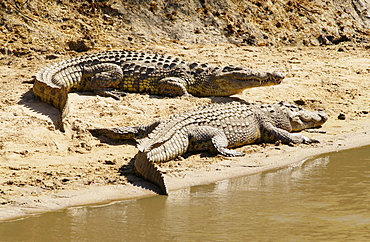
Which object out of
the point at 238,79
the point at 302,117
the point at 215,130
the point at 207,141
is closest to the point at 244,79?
the point at 238,79

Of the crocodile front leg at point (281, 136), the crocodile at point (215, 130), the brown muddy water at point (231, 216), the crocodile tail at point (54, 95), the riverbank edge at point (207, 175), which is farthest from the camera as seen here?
the crocodile front leg at point (281, 136)

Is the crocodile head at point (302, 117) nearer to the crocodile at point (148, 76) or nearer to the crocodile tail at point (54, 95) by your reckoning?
the crocodile at point (148, 76)

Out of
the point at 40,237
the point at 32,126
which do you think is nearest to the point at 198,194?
the point at 40,237

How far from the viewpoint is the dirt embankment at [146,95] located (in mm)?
6020

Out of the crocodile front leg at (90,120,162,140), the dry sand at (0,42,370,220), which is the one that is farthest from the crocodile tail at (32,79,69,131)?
the crocodile front leg at (90,120,162,140)

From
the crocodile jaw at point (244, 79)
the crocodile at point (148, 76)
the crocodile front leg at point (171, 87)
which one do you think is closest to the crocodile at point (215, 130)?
the crocodile jaw at point (244, 79)

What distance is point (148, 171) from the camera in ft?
19.1

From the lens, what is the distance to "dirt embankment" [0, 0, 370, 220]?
6.02m

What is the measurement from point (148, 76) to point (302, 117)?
2896 millimetres

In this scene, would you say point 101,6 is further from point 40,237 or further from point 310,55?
point 40,237

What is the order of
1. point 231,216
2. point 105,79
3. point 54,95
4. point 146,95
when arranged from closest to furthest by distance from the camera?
point 231,216 < point 54,95 < point 105,79 < point 146,95

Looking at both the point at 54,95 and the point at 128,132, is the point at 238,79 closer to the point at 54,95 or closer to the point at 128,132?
the point at 128,132

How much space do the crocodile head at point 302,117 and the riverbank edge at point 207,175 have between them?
26 centimetres

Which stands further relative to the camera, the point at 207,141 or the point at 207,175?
the point at 207,141
